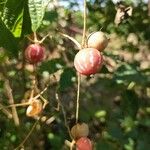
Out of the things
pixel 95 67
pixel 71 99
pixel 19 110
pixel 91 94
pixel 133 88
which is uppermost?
pixel 95 67

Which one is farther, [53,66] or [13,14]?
[53,66]

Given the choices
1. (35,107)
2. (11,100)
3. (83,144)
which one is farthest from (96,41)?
(11,100)

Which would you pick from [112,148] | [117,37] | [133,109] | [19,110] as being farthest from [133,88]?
[117,37]

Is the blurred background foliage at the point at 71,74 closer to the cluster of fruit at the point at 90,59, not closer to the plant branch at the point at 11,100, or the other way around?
the plant branch at the point at 11,100

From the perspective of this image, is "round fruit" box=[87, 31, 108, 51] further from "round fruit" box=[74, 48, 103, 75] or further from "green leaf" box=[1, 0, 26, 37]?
"green leaf" box=[1, 0, 26, 37]

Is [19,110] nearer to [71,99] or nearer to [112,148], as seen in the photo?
[112,148]

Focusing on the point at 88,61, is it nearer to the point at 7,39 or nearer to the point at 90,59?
the point at 90,59
